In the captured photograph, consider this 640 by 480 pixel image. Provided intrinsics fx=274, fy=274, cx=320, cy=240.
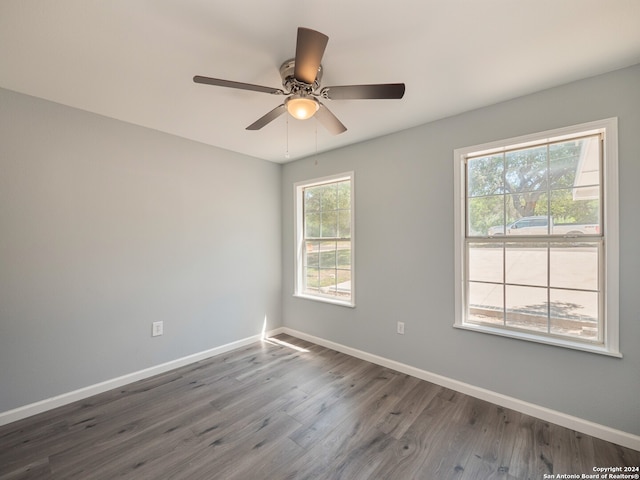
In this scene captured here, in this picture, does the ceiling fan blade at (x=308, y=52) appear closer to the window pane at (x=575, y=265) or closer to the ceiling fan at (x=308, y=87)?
the ceiling fan at (x=308, y=87)

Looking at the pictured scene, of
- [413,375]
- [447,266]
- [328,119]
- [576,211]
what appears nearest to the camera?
[328,119]

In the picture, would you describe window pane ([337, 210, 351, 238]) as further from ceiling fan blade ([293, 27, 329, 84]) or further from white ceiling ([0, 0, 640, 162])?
ceiling fan blade ([293, 27, 329, 84])

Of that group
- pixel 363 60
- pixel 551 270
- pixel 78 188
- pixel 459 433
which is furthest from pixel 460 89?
pixel 78 188

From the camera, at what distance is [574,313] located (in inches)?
79.2

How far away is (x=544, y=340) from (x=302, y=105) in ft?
7.87

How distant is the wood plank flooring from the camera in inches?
64.4

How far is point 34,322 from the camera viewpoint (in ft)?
6.99

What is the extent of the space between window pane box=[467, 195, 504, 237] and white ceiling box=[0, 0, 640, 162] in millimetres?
805

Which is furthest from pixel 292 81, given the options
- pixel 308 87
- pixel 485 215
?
pixel 485 215

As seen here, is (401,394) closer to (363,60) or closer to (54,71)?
(363,60)

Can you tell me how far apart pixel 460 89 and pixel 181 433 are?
127 inches

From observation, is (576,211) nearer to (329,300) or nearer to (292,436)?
(329,300)

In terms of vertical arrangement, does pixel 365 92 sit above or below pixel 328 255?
above

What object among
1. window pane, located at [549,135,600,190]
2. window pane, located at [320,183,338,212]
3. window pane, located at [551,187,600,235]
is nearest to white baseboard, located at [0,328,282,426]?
window pane, located at [320,183,338,212]
